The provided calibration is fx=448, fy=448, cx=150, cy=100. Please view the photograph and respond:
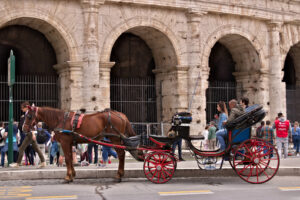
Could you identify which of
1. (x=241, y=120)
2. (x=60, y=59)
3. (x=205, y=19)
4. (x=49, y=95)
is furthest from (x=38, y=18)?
(x=241, y=120)

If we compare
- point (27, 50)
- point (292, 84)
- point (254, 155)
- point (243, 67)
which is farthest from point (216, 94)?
point (254, 155)

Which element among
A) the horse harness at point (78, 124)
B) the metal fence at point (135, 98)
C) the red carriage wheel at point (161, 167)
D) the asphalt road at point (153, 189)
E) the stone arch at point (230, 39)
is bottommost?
the asphalt road at point (153, 189)

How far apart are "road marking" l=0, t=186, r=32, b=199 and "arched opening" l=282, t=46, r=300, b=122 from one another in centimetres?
1560

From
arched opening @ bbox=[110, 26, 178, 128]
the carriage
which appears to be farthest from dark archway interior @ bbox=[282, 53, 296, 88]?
the carriage

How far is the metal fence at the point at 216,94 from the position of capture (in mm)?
19578

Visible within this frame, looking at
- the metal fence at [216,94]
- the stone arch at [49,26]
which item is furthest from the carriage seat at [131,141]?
the metal fence at [216,94]

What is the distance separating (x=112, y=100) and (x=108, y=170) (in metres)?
8.69

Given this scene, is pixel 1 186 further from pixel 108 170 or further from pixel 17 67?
pixel 17 67

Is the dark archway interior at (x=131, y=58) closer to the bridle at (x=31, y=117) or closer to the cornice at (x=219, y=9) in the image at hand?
the cornice at (x=219, y=9)

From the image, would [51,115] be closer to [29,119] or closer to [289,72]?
[29,119]

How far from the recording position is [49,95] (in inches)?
659

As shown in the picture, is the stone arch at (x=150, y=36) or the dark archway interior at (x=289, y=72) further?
the dark archway interior at (x=289, y=72)

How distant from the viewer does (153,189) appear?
785 centimetres

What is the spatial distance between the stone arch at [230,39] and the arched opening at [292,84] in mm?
2910
